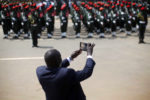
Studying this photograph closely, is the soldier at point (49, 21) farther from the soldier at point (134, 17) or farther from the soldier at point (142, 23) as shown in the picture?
the soldier at point (142, 23)

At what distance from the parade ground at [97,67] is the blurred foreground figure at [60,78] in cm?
361

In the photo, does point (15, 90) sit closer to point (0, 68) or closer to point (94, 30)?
point (0, 68)

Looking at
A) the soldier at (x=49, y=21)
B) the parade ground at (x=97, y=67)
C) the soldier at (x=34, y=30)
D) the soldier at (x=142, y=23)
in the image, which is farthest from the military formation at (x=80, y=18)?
the soldier at (x=142, y=23)

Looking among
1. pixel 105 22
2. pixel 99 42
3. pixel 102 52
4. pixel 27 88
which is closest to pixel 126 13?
pixel 105 22

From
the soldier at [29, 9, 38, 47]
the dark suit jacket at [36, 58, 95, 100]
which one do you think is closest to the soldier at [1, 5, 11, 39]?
the soldier at [29, 9, 38, 47]

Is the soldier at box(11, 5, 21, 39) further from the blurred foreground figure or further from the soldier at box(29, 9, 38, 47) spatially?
the blurred foreground figure

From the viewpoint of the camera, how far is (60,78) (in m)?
3.94

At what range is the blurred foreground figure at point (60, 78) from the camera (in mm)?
3947

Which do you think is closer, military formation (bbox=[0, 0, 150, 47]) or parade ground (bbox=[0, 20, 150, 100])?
parade ground (bbox=[0, 20, 150, 100])

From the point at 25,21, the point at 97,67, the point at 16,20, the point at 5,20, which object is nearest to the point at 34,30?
the point at 25,21

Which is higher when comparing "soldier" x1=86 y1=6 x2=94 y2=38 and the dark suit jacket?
the dark suit jacket

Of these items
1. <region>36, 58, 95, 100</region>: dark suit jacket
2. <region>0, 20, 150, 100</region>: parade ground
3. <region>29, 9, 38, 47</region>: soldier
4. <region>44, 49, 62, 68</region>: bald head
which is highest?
<region>44, 49, 62, 68</region>: bald head

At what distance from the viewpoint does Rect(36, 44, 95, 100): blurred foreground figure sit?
395 centimetres

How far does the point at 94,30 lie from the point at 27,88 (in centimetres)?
992
